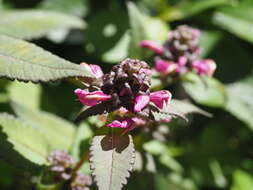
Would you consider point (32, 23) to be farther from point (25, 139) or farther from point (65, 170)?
point (65, 170)

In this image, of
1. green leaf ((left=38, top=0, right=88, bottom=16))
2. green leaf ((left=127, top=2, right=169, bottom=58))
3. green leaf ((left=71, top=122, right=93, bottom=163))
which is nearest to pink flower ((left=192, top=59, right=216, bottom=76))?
green leaf ((left=127, top=2, right=169, bottom=58))

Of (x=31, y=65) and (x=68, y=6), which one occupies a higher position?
(x=31, y=65)

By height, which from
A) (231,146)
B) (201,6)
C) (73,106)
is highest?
(201,6)

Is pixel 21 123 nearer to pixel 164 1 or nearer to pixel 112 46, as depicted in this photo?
pixel 112 46

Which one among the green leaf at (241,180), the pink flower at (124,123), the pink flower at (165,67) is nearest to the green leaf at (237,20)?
the green leaf at (241,180)

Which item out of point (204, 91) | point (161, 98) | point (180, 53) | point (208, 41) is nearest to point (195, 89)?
point (204, 91)

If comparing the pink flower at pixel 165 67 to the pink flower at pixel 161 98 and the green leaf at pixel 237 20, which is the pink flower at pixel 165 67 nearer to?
the pink flower at pixel 161 98

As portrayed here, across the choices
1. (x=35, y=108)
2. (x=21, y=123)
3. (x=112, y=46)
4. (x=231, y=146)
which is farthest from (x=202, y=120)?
(x=21, y=123)

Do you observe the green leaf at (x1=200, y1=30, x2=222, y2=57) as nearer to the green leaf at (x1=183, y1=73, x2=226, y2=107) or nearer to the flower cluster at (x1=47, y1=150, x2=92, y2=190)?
the green leaf at (x1=183, y1=73, x2=226, y2=107)
